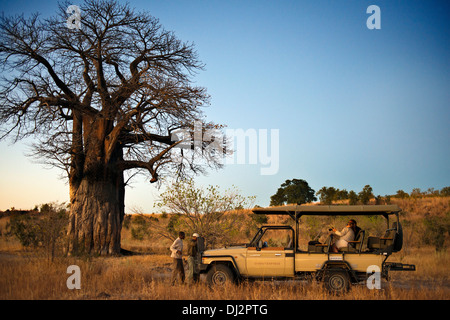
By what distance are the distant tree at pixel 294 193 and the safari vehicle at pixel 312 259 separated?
3996 cm

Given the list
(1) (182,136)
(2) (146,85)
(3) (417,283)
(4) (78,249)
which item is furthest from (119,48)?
(3) (417,283)

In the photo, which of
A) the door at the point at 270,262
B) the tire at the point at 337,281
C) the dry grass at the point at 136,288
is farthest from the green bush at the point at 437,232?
the door at the point at 270,262

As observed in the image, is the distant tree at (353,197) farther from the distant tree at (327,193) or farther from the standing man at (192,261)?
the standing man at (192,261)

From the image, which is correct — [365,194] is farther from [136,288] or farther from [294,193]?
[136,288]

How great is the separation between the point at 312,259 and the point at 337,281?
705 millimetres

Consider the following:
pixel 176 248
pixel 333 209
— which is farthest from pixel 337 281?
pixel 176 248

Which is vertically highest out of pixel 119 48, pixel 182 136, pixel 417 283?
pixel 119 48

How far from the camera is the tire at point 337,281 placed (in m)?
9.75

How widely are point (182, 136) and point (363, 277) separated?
12.9m

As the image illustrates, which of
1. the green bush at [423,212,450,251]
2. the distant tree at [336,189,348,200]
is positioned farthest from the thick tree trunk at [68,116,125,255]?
the distant tree at [336,189,348,200]

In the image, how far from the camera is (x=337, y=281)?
9.80 meters

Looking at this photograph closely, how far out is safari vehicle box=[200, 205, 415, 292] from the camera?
9.79 metres
